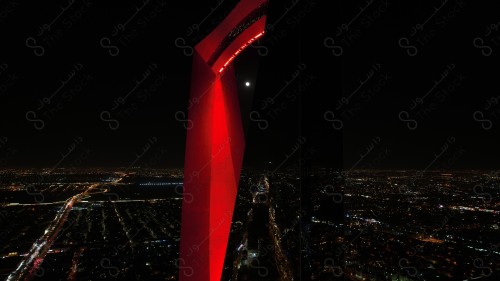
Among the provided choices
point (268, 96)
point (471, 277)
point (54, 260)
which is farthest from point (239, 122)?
point (54, 260)

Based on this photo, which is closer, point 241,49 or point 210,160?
point 241,49

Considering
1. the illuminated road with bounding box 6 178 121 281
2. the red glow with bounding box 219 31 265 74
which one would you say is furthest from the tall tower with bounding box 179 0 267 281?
the illuminated road with bounding box 6 178 121 281

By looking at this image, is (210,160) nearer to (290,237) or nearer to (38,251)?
(290,237)

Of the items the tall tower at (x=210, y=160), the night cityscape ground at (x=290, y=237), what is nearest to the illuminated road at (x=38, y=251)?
the night cityscape ground at (x=290, y=237)

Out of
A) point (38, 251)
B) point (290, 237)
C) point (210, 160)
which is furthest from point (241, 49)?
point (38, 251)

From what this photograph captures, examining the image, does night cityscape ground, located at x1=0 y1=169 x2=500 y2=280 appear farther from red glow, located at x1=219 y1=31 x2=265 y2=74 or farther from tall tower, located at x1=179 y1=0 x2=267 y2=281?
red glow, located at x1=219 y1=31 x2=265 y2=74

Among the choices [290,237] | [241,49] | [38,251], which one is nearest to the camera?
[290,237]

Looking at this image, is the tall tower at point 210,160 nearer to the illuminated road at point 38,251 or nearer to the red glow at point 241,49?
the red glow at point 241,49

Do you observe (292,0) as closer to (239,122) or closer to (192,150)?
(239,122)
